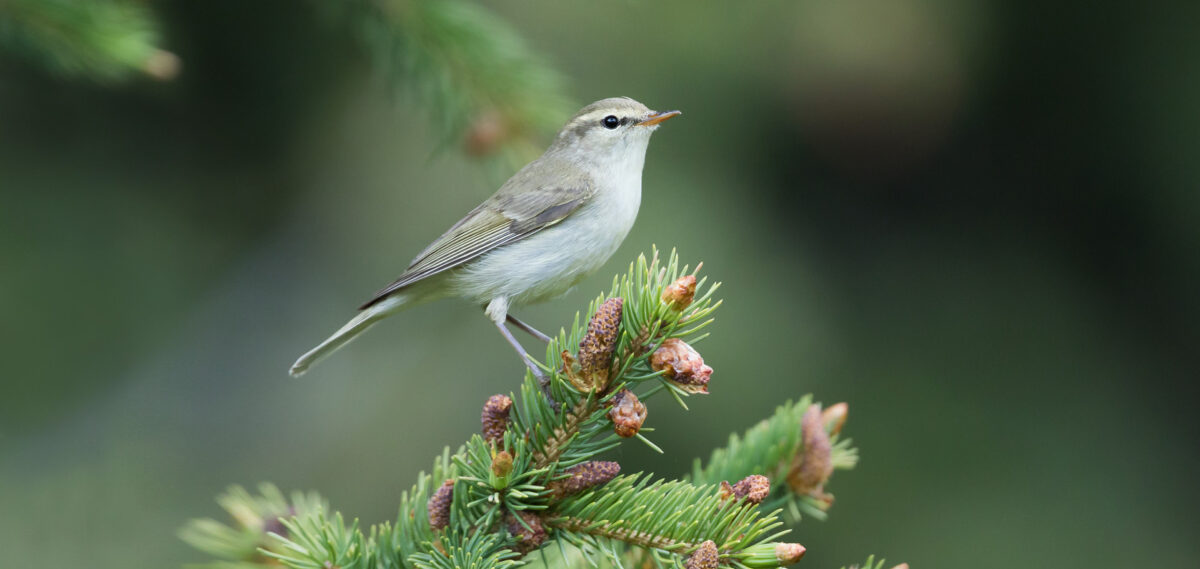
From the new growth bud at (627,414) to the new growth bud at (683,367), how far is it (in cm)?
7

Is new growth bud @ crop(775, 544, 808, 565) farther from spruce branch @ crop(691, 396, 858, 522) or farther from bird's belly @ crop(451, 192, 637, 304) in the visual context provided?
bird's belly @ crop(451, 192, 637, 304)

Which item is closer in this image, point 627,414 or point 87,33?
point 627,414

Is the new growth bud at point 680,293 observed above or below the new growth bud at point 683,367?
above

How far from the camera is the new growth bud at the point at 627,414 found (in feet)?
4.96

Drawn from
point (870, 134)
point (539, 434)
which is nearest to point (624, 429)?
point (539, 434)

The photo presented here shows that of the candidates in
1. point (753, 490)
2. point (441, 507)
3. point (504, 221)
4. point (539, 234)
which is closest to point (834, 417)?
point (753, 490)

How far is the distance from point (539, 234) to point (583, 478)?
1.28 meters

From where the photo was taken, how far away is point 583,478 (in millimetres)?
1551

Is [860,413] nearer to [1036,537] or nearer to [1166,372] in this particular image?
[1036,537]

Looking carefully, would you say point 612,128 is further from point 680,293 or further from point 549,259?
point 680,293

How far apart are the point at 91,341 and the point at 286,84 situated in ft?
4.38

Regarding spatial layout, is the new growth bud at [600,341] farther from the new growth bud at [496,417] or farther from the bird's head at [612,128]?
the bird's head at [612,128]

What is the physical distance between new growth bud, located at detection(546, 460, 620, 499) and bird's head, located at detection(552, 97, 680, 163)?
162cm

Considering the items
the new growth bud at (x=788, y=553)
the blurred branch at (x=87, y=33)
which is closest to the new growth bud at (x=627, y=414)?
the new growth bud at (x=788, y=553)
